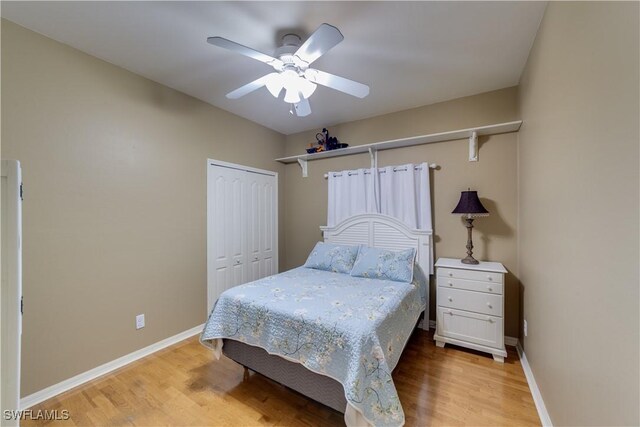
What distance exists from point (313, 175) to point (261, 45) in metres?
2.01

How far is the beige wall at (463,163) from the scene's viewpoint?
254cm

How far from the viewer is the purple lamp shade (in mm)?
2402

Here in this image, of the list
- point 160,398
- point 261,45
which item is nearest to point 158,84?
point 261,45

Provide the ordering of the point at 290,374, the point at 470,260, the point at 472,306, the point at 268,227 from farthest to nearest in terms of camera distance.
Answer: the point at 268,227
the point at 470,260
the point at 472,306
the point at 290,374

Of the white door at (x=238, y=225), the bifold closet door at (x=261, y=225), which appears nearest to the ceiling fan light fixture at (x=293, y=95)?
the white door at (x=238, y=225)

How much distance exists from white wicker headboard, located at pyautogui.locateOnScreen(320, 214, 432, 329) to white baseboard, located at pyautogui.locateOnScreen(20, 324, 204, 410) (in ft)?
6.77

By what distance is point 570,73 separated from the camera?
1.23 metres

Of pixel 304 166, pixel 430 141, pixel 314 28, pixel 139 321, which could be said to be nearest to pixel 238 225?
pixel 304 166

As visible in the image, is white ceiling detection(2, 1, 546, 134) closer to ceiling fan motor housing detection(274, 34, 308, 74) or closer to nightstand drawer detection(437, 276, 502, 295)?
ceiling fan motor housing detection(274, 34, 308, 74)

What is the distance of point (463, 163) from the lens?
2.76m

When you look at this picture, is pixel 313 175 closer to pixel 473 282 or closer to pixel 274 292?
pixel 274 292

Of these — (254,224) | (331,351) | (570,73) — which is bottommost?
(331,351)

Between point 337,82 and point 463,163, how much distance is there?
1733mm

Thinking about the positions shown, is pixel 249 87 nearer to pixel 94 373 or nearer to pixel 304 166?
pixel 304 166
